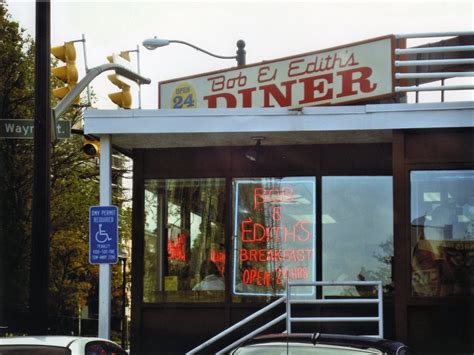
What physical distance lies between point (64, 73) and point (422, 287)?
6516mm

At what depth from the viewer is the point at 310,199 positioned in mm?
13648

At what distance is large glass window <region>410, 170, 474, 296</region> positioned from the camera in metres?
12.6

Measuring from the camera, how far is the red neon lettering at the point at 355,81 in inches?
524

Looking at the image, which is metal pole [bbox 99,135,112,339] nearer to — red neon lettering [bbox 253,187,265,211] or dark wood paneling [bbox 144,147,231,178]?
dark wood paneling [bbox 144,147,231,178]

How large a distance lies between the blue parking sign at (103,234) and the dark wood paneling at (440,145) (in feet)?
14.0

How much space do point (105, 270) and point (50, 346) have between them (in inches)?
184

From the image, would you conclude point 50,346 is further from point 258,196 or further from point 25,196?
point 25,196

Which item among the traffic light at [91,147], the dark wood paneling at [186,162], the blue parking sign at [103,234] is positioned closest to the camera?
the blue parking sign at [103,234]

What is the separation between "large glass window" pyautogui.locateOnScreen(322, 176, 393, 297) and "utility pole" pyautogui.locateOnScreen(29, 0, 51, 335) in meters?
4.36

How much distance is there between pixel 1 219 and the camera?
29453mm

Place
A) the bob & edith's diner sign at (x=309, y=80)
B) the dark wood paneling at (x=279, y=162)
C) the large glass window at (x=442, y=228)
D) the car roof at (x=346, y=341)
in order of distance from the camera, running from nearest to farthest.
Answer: the car roof at (x=346, y=341)
the large glass window at (x=442, y=228)
the bob & edith's diner sign at (x=309, y=80)
the dark wood paneling at (x=279, y=162)

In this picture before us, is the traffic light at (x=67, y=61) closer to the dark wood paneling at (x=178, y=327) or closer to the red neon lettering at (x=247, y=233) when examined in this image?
the red neon lettering at (x=247, y=233)

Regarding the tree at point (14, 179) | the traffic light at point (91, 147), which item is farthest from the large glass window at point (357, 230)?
the tree at point (14, 179)

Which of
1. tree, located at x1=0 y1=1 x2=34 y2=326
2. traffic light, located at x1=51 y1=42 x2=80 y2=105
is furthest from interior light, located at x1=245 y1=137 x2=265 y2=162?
tree, located at x1=0 y1=1 x2=34 y2=326
